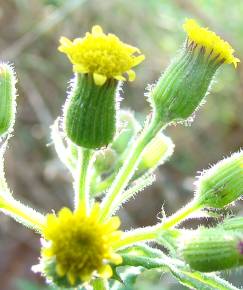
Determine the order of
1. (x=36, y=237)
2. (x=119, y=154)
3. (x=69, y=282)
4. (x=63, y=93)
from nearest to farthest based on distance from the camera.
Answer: (x=69, y=282), (x=119, y=154), (x=36, y=237), (x=63, y=93)

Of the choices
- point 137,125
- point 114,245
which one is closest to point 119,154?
point 137,125

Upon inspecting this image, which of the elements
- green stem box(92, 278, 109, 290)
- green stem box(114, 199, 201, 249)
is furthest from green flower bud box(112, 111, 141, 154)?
green stem box(92, 278, 109, 290)

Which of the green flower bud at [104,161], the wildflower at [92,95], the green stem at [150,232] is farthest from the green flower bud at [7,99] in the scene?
the green stem at [150,232]

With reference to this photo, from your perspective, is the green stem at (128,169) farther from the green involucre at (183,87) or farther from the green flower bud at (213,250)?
the green flower bud at (213,250)

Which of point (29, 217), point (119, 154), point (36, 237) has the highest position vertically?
point (36, 237)

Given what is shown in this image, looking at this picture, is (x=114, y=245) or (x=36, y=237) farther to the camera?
(x=36, y=237)

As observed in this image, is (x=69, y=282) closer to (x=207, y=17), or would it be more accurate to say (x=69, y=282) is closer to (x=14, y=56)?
(x=14, y=56)

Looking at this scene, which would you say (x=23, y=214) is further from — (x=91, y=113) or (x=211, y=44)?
(x=211, y=44)
